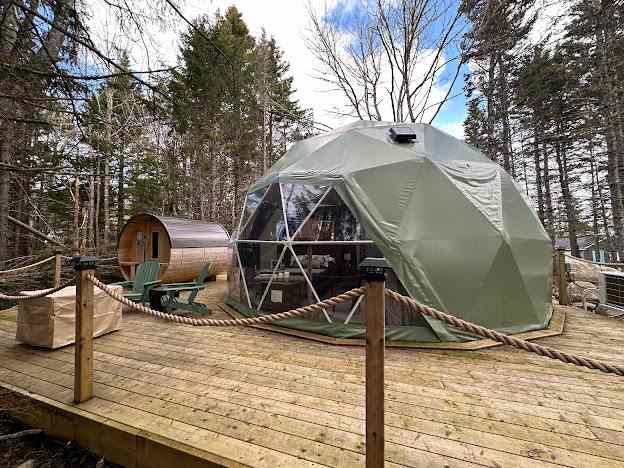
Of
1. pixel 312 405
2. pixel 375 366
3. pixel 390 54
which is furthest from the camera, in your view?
pixel 390 54

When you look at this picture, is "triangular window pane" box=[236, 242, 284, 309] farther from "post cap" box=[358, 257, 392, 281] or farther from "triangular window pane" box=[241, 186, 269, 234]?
"post cap" box=[358, 257, 392, 281]

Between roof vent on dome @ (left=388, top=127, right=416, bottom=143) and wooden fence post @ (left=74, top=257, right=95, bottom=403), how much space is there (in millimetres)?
5096

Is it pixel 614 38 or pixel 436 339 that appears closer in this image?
pixel 436 339

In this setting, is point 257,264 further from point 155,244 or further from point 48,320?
point 155,244

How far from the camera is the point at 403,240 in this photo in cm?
417

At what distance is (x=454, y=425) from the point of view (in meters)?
2.14

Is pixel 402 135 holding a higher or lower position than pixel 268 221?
higher

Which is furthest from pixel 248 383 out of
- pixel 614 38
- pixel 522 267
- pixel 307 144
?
pixel 614 38

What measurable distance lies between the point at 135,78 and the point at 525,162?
2027 cm

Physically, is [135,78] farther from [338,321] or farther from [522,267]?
[522,267]

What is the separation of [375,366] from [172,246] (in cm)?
753

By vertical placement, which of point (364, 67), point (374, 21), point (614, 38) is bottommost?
point (614, 38)

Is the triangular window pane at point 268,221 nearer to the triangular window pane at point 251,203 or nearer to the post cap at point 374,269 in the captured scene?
the triangular window pane at point 251,203

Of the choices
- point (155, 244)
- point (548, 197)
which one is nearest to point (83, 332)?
point (155, 244)
